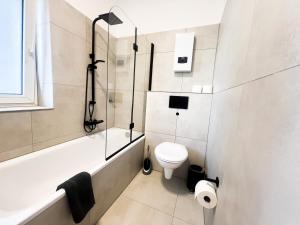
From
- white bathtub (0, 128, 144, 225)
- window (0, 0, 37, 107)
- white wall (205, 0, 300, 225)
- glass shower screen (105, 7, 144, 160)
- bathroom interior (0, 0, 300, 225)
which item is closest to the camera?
white wall (205, 0, 300, 225)

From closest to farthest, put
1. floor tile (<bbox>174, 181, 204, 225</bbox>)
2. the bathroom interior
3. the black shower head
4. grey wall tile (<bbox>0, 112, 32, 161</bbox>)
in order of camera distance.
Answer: the bathroom interior, grey wall tile (<bbox>0, 112, 32, 161</bbox>), floor tile (<bbox>174, 181, 204, 225</bbox>), the black shower head

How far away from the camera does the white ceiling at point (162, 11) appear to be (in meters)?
1.83

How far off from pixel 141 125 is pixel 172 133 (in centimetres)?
50

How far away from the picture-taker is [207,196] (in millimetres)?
958

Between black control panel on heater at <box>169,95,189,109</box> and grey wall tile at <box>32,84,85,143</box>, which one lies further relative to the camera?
black control panel on heater at <box>169,95,189,109</box>

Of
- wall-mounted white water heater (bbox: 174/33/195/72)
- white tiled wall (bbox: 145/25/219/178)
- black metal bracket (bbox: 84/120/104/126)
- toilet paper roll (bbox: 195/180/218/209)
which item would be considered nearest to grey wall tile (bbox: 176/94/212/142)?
white tiled wall (bbox: 145/25/219/178)

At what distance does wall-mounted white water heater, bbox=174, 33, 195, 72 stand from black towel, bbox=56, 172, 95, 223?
1.71m

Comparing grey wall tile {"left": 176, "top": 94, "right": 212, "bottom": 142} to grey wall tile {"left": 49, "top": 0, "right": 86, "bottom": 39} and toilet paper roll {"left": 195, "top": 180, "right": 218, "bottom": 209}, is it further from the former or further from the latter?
grey wall tile {"left": 49, "top": 0, "right": 86, "bottom": 39}

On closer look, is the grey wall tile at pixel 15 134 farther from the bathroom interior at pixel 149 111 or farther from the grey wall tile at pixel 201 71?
the grey wall tile at pixel 201 71

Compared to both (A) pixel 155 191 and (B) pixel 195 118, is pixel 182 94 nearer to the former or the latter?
(B) pixel 195 118

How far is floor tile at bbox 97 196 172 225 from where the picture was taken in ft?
4.20

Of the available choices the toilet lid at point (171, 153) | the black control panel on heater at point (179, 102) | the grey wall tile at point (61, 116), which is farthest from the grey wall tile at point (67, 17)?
the toilet lid at point (171, 153)

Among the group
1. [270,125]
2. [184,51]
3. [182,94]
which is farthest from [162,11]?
[270,125]

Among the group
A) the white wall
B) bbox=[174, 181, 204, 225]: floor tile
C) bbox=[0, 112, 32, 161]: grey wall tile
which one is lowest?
bbox=[174, 181, 204, 225]: floor tile
